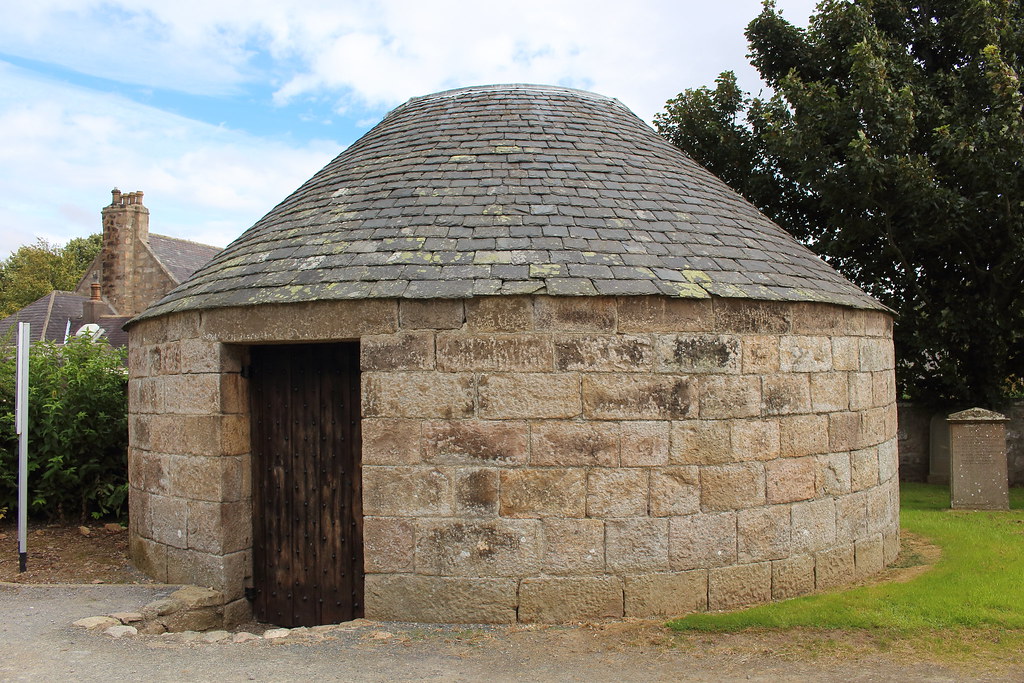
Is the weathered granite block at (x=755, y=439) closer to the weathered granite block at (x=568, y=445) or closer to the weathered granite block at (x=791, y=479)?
the weathered granite block at (x=791, y=479)

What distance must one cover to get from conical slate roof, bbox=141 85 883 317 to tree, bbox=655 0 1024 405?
14.3ft

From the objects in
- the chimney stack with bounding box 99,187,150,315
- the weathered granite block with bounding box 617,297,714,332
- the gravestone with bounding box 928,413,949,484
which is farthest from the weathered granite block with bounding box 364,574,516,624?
the chimney stack with bounding box 99,187,150,315

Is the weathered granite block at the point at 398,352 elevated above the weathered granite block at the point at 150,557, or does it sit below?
above

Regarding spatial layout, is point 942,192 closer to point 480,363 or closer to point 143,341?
point 480,363

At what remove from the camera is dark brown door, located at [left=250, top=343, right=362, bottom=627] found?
5977 millimetres

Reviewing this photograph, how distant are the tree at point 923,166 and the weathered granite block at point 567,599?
7.62 meters

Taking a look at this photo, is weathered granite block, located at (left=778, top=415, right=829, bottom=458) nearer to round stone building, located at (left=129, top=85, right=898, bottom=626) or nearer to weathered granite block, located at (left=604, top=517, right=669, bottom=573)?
round stone building, located at (left=129, top=85, right=898, bottom=626)

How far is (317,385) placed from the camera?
6086 mm

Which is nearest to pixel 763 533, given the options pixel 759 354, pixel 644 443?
pixel 644 443

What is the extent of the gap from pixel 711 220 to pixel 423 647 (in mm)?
4146

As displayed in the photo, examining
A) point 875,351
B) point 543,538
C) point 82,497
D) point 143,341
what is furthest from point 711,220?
point 82,497

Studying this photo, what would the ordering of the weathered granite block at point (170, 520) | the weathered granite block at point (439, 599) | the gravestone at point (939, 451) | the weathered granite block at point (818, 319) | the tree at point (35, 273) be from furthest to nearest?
the tree at point (35, 273), the gravestone at point (939, 451), the weathered granite block at point (170, 520), the weathered granite block at point (818, 319), the weathered granite block at point (439, 599)

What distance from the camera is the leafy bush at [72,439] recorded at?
8656mm

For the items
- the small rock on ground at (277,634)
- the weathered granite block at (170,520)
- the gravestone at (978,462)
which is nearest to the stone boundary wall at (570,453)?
the small rock on ground at (277,634)
